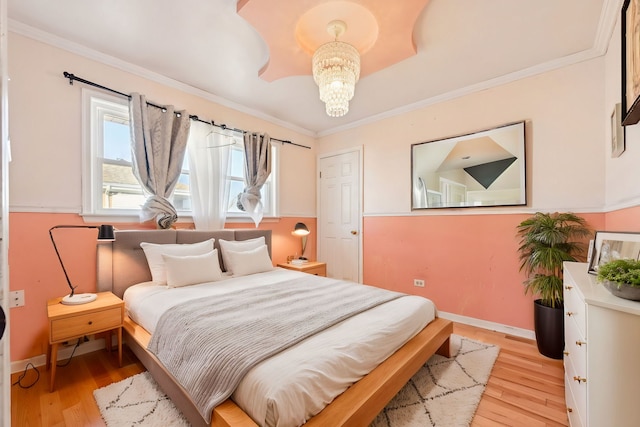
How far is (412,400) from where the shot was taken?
5.66 ft

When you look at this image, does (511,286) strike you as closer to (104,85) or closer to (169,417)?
(169,417)

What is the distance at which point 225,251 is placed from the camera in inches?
115

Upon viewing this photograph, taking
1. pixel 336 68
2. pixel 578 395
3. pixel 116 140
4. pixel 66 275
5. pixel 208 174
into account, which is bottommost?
pixel 578 395

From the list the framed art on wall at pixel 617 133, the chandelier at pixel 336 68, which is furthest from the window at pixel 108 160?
the framed art on wall at pixel 617 133

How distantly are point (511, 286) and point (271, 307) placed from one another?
2.46 meters

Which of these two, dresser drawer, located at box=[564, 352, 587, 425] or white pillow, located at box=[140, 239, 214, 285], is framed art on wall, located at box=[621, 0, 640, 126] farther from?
white pillow, located at box=[140, 239, 214, 285]

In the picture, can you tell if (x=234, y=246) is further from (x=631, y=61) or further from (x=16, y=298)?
(x=631, y=61)

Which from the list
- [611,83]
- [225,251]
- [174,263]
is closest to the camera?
[611,83]

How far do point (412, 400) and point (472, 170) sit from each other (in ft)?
7.83

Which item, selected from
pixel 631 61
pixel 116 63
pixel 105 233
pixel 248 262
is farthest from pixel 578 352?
pixel 116 63

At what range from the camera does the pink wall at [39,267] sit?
2033mm

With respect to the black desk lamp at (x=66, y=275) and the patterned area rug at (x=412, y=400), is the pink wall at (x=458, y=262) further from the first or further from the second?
the black desk lamp at (x=66, y=275)

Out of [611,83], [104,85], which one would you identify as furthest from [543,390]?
[104,85]

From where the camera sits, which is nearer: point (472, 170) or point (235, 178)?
point (472, 170)
